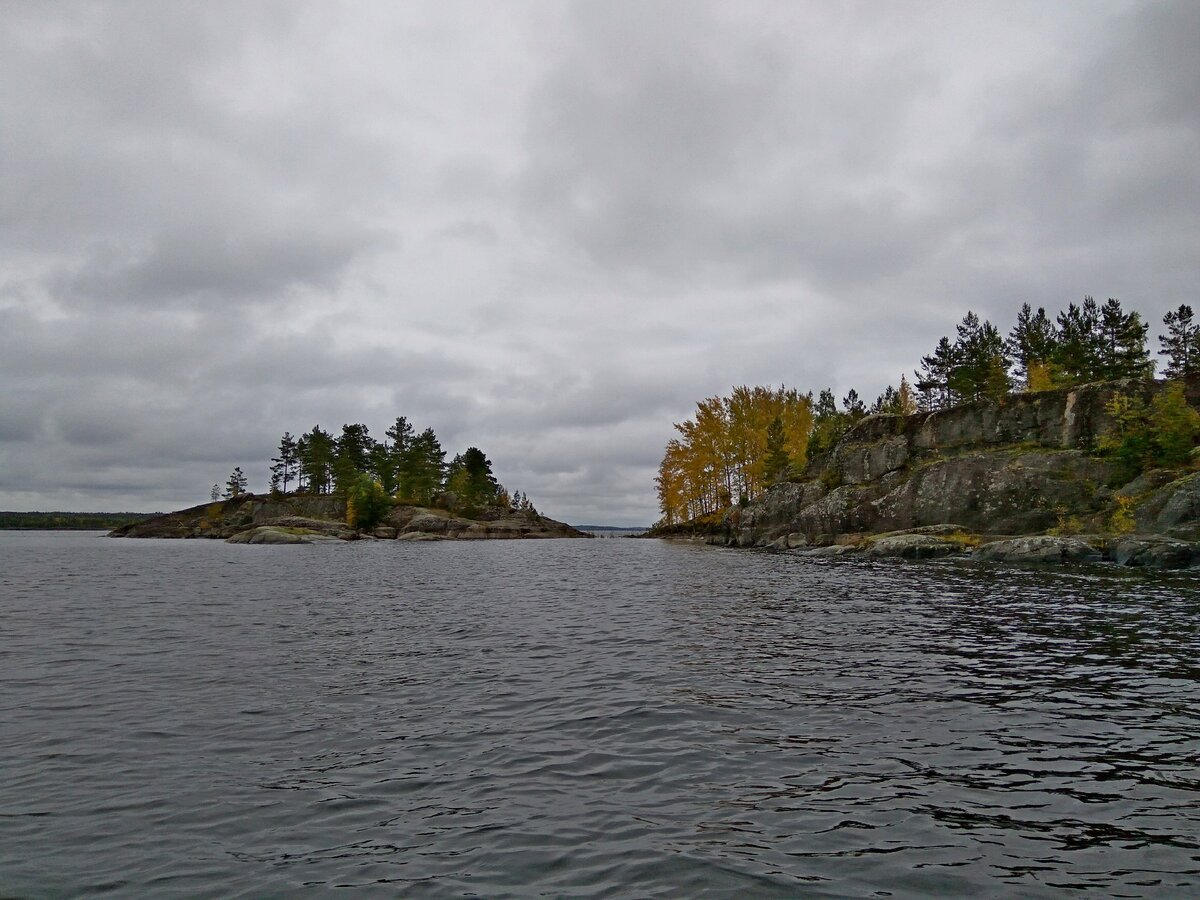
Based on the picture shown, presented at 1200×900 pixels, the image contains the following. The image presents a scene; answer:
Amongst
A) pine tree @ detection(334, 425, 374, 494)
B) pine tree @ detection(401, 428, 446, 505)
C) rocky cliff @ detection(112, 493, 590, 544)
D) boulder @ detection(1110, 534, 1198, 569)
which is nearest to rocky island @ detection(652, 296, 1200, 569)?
boulder @ detection(1110, 534, 1198, 569)

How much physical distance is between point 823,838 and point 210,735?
1064 centimetres

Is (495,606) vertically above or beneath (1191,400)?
beneath

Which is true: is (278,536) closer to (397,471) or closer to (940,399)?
(397,471)

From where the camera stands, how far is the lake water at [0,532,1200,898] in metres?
7.25

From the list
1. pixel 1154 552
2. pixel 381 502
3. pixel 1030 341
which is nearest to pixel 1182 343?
pixel 1030 341

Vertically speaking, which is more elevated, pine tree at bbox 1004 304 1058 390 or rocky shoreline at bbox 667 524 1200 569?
pine tree at bbox 1004 304 1058 390

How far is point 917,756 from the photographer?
34.3 ft

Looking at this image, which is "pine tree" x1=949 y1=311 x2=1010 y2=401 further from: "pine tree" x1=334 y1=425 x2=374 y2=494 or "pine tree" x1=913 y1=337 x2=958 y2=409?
"pine tree" x1=334 y1=425 x2=374 y2=494

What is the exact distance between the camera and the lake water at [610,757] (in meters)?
7.25

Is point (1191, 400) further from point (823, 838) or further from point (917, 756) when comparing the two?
point (823, 838)

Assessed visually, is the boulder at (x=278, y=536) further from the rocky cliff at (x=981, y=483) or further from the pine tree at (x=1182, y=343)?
the pine tree at (x=1182, y=343)

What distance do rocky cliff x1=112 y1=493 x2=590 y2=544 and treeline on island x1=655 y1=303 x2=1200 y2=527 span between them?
3566 centimetres

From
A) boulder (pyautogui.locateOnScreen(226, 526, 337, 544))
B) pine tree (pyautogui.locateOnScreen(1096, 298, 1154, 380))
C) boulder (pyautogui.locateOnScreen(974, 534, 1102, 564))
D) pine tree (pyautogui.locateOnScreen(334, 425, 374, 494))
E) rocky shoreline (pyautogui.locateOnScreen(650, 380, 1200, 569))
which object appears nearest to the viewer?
boulder (pyautogui.locateOnScreen(974, 534, 1102, 564))

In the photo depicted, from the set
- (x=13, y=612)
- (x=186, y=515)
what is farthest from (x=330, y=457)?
(x=13, y=612)
